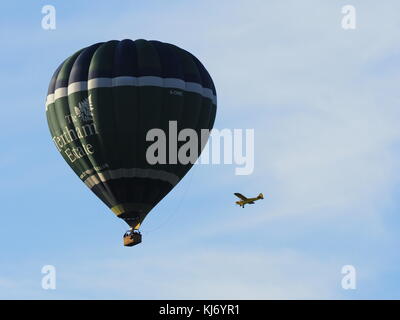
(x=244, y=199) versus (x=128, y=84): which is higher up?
(x=128, y=84)

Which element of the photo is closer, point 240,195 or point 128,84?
point 128,84

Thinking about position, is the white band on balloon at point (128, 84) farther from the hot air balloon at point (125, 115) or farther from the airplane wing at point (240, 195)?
the airplane wing at point (240, 195)

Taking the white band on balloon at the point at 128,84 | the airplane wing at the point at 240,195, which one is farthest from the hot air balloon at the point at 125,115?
the airplane wing at the point at 240,195

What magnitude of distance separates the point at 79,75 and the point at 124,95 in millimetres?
2301

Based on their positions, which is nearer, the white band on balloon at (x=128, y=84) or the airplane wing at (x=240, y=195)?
the white band on balloon at (x=128, y=84)

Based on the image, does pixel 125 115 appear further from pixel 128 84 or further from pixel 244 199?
pixel 244 199

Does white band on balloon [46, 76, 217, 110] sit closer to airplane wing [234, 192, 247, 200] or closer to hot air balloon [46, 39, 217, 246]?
hot air balloon [46, 39, 217, 246]

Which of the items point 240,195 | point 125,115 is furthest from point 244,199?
point 125,115

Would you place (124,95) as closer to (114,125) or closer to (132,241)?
(114,125)

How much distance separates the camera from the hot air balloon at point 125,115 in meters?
81.7

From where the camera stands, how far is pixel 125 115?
8169 cm

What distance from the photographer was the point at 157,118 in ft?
268

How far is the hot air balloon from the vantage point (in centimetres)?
8169

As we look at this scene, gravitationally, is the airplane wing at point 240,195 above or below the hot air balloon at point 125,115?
below
